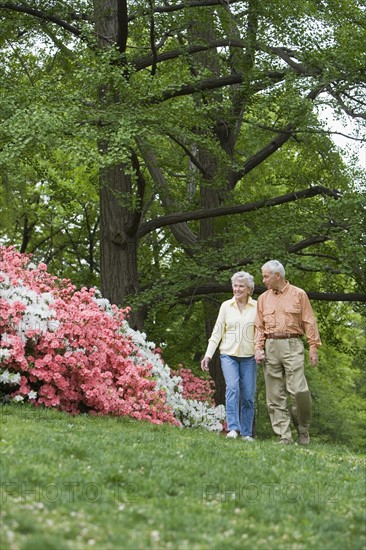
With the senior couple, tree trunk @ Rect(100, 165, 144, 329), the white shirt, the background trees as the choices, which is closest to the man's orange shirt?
the senior couple

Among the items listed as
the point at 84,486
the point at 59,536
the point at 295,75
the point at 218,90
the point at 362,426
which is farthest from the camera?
the point at 362,426

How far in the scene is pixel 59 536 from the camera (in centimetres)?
466

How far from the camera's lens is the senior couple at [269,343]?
9641 millimetres

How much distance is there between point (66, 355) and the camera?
10586mm

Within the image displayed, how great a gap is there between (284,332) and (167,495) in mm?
4141

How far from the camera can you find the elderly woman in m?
9.66

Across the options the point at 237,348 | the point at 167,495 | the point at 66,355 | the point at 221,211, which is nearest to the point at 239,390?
the point at 237,348

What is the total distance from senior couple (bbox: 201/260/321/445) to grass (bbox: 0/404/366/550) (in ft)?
5.27

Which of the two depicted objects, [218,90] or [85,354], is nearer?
[85,354]

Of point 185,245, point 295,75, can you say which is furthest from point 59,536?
point 185,245

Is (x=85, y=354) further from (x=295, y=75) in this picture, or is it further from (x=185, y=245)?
(x=185, y=245)

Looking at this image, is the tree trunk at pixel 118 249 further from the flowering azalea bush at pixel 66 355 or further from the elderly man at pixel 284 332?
the elderly man at pixel 284 332

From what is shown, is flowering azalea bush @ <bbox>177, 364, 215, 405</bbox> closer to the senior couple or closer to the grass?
the senior couple

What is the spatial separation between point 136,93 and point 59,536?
985cm
